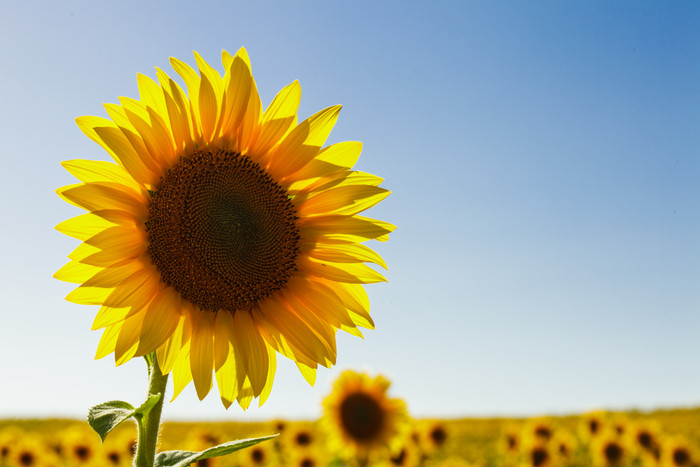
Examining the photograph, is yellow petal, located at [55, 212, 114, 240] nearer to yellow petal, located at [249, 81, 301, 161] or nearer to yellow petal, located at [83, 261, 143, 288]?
yellow petal, located at [83, 261, 143, 288]

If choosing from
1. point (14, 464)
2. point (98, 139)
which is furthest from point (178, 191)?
point (14, 464)

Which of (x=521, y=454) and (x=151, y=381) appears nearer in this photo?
(x=151, y=381)

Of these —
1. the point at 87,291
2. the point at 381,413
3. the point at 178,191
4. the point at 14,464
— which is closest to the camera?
the point at 87,291

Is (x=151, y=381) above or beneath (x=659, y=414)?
beneath

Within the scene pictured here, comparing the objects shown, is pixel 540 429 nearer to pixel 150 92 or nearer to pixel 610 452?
pixel 610 452

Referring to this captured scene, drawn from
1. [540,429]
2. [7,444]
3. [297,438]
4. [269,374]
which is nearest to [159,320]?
[269,374]

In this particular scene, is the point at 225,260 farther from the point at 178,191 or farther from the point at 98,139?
the point at 98,139

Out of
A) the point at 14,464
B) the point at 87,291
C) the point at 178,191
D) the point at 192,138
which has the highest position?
the point at 192,138
